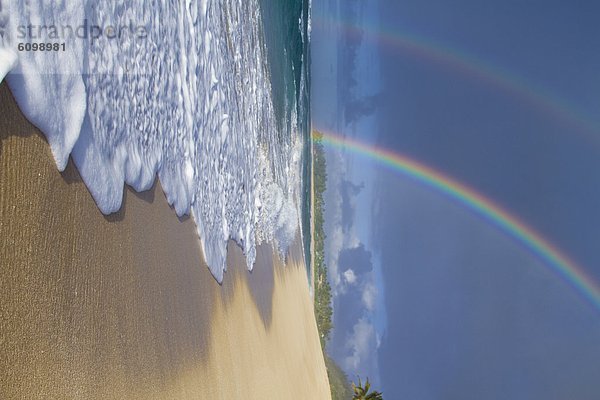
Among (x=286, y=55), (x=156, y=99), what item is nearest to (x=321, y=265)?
(x=286, y=55)

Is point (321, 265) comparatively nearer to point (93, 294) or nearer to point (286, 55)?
point (286, 55)

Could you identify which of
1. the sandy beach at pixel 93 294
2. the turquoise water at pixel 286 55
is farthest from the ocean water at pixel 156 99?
the turquoise water at pixel 286 55

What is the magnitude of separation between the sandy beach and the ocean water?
0.36 ft

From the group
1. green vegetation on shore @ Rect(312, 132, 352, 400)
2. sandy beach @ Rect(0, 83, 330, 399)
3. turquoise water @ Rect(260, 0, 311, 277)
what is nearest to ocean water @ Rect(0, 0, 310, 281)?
sandy beach @ Rect(0, 83, 330, 399)

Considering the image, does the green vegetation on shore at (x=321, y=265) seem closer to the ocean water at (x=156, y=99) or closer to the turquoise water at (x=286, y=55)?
the turquoise water at (x=286, y=55)

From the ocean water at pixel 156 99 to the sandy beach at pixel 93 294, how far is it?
0.11 m

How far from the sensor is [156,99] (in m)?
3.10

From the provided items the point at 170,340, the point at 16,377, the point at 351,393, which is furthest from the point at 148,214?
the point at 351,393

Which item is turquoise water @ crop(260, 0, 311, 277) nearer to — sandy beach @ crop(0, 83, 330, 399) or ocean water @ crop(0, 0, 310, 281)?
ocean water @ crop(0, 0, 310, 281)

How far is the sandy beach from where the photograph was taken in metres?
1.77

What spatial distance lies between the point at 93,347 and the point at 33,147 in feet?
2.37

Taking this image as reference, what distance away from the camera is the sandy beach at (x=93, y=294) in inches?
69.8

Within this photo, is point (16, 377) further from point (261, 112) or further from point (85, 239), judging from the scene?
point (261, 112)

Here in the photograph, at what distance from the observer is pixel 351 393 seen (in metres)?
23.8
